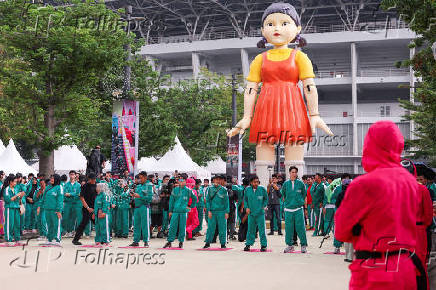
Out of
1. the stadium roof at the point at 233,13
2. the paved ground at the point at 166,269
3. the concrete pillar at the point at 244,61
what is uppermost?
the stadium roof at the point at 233,13

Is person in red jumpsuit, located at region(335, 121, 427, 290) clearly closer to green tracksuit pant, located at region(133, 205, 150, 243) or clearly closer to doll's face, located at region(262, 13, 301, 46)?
green tracksuit pant, located at region(133, 205, 150, 243)

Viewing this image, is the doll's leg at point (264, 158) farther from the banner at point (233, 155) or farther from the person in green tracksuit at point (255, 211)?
the banner at point (233, 155)

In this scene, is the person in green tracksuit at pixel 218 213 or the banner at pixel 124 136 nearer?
the person in green tracksuit at pixel 218 213

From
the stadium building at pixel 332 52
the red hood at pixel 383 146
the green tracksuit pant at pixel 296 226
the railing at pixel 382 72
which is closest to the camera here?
the red hood at pixel 383 146

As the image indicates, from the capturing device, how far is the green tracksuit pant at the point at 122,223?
15.2 m

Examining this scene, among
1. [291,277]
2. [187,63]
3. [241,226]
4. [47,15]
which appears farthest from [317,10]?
[291,277]

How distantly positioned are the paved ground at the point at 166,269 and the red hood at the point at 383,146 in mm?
4312

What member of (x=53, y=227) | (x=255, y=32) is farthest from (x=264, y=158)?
(x=255, y=32)

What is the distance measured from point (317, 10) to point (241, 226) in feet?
119

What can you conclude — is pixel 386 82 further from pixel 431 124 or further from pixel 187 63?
pixel 431 124

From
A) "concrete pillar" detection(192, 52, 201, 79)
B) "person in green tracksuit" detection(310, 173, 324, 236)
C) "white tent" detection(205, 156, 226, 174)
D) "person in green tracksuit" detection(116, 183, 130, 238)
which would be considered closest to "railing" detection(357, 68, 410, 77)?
"concrete pillar" detection(192, 52, 201, 79)

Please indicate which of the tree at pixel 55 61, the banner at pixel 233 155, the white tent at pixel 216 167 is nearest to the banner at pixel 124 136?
the tree at pixel 55 61

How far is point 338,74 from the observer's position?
47750 millimetres

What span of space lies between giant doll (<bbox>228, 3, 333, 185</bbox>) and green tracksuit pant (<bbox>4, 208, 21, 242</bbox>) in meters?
5.52
